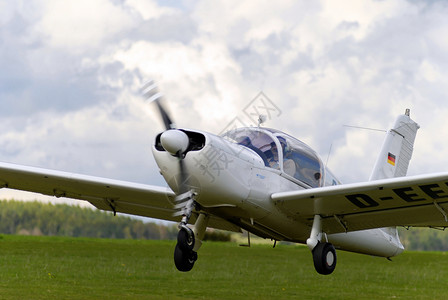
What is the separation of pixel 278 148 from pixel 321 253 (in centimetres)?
198

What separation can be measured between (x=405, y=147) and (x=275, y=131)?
5967 mm

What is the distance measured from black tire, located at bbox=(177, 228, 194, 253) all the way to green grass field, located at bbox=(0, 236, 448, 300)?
602cm

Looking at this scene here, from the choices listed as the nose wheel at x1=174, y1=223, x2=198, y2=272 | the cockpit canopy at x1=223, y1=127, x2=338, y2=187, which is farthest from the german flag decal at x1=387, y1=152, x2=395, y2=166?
the nose wheel at x1=174, y1=223, x2=198, y2=272

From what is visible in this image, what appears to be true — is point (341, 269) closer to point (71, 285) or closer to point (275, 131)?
point (71, 285)

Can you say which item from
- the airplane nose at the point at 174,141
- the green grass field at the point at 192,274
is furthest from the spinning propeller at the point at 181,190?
the green grass field at the point at 192,274

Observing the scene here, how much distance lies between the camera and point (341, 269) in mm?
28578

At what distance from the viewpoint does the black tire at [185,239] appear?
10.0 metres

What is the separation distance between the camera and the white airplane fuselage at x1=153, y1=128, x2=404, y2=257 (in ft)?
31.3

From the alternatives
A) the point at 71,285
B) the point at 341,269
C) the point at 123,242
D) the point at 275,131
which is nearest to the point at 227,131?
the point at 275,131

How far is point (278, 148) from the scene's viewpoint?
36.0 ft

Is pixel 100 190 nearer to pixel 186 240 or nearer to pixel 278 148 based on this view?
pixel 186 240

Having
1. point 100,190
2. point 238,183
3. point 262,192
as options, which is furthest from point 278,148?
point 100,190

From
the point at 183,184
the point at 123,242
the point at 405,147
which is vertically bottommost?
the point at 123,242

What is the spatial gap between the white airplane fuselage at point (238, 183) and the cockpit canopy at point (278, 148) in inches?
Answer: 2.7
